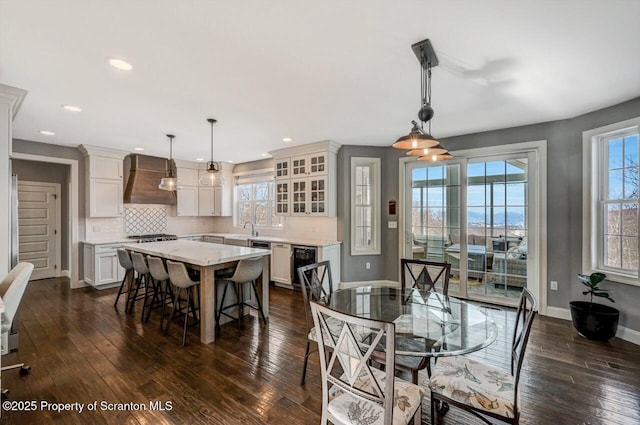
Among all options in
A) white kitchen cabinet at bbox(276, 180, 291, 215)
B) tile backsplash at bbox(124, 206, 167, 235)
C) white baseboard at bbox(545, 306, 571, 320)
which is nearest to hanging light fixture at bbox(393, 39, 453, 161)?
white baseboard at bbox(545, 306, 571, 320)

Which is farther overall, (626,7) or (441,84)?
(441,84)

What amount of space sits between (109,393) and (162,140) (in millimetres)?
3723

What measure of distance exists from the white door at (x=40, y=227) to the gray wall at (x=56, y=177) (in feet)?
0.25

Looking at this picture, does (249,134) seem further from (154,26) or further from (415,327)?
(415,327)

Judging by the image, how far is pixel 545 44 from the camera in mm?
1972

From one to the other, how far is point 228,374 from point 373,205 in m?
3.53

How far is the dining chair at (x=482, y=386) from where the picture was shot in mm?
1443

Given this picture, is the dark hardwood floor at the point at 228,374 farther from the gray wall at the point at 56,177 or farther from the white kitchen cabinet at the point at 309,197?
the gray wall at the point at 56,177

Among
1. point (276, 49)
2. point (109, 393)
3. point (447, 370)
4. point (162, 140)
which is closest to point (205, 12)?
point (276, 49)

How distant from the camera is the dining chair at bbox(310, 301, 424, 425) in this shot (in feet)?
4.20

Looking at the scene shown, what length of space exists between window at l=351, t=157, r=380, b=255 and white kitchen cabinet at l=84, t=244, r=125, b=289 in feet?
14.0

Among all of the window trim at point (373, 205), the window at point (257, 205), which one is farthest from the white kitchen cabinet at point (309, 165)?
the window at point (257, 205)

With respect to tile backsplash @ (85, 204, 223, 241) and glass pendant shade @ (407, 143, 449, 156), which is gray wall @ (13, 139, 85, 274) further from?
glass pendant shade @ (407, 143, 449, 156)

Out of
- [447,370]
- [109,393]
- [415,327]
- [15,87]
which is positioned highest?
[15,87]
